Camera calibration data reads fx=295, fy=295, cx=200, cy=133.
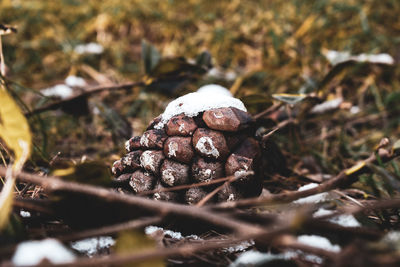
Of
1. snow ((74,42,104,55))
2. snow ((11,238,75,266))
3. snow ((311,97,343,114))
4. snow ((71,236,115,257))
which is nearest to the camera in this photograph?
snow ((11,238,75,266))

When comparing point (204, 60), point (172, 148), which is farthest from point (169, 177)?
point (204, 60)

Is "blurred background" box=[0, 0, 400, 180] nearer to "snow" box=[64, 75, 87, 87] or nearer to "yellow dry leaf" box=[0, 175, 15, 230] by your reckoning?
"snow" box=[64, 75, 87, 87]

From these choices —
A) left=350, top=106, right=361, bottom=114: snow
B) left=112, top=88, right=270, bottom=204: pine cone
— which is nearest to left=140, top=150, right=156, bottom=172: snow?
left=112, top=88, right=270, bottom=204: pine cone

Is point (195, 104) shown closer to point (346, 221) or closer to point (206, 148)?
point (206, 148)

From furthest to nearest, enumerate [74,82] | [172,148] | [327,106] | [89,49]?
[89,49] < [74,82] < [327,106] < [172,148]

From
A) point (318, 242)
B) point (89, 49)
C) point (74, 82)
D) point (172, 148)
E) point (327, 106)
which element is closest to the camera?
point (318, 242)

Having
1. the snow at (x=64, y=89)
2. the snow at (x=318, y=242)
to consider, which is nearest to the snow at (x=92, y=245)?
the snow at (x=318, y=242)

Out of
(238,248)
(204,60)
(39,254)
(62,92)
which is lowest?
(238,248)
